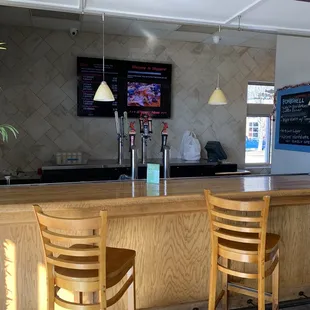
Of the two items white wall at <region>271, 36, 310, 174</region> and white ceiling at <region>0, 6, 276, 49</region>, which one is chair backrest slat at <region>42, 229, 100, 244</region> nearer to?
white ceiling at <region>0, 6, 276, 49</region>

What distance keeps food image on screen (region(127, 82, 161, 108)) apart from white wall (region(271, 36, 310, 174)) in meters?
1.73

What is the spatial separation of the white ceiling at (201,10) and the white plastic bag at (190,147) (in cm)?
222

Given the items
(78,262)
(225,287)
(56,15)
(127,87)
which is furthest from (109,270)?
(127,87)

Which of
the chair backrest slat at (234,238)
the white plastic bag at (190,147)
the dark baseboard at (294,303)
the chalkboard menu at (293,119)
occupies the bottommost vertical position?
the dark baseboard at (294,303)

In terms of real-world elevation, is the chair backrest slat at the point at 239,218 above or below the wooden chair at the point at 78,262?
above

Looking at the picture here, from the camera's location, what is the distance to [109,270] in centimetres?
172

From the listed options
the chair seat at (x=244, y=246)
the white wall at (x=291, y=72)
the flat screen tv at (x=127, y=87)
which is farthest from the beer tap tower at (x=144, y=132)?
the chair seat at (x=244, y=246)

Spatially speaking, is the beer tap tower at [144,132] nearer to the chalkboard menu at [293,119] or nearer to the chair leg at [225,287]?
the chalkboard menu at [293,119]

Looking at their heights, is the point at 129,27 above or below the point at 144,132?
above

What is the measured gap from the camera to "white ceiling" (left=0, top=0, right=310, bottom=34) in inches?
102

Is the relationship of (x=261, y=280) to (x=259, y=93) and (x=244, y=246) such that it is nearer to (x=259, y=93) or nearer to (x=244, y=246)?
(x=244, y=246)

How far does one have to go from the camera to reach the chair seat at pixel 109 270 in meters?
1.67

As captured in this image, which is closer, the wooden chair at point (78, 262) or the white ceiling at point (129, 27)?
the wooden chair at point (78, 262)

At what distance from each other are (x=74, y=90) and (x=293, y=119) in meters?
2.91
